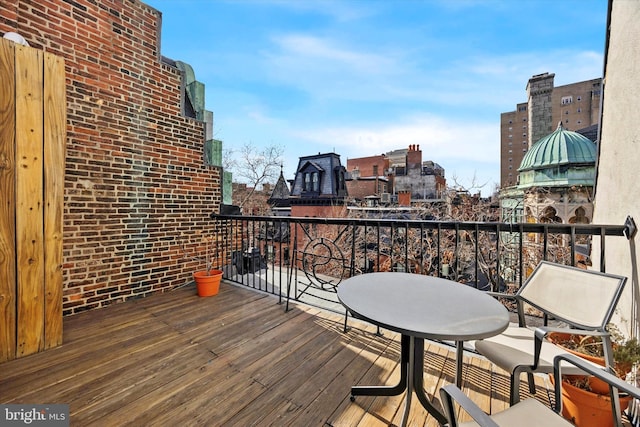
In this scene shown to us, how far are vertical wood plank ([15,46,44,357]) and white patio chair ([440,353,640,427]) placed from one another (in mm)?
2879

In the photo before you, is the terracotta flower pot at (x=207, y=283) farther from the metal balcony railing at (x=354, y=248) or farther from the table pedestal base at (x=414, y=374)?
the table pedestal base at (x=414, y=374)

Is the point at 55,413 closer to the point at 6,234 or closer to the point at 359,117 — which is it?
the point at 6,234

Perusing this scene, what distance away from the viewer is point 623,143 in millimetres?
1904

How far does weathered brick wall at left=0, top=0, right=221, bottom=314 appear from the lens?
2646 millimetres

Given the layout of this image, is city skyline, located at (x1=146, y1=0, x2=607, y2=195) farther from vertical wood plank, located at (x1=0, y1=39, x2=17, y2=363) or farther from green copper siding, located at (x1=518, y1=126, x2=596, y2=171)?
green copper siding, located at (x1=518, y1=126, x2=596, y2=171)

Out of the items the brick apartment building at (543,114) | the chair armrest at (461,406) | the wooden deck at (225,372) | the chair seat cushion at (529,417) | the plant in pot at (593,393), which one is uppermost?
the brick apartment building at (543,114)

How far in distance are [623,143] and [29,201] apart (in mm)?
4555

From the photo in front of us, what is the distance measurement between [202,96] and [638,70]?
15.4ft

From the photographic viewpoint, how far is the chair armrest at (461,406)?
25.7 inches

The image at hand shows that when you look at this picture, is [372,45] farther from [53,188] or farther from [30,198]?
[30,198]

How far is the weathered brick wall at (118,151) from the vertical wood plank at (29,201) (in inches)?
29.2

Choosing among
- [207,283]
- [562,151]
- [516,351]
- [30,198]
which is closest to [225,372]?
[207,283]

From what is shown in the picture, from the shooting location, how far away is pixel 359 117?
1377 centimetres

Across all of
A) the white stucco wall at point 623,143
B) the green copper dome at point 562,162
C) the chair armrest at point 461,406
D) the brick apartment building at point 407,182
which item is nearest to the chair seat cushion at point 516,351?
the chair armrest at point 461,406
